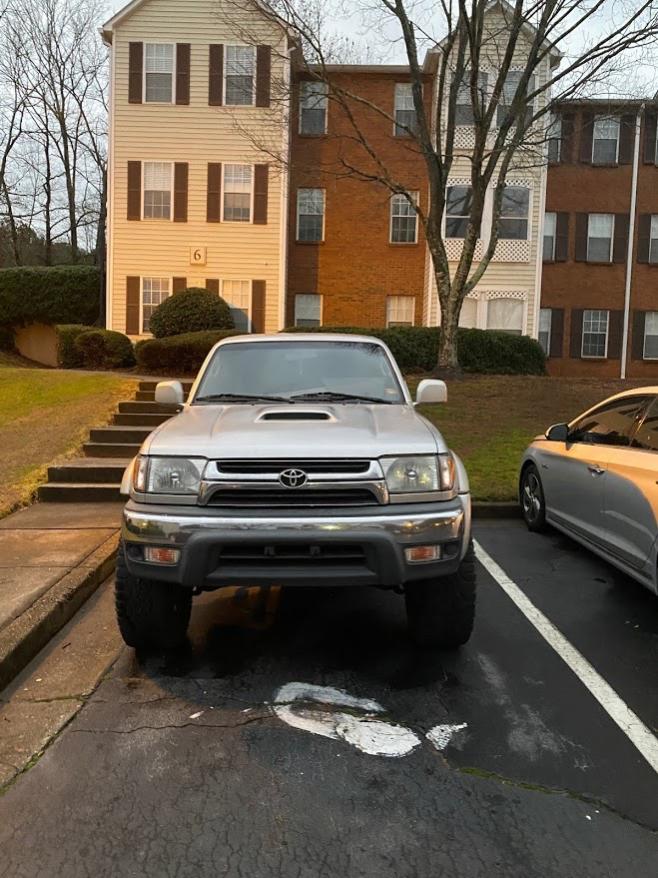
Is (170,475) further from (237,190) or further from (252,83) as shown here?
(252,83)

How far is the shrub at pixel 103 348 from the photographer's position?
18.6 meters

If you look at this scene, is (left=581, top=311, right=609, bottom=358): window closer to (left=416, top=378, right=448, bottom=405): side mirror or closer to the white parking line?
the white parking line

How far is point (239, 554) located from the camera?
339cm

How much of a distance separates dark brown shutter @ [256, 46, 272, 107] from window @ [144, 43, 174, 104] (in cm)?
254

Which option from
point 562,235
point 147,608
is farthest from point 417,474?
point 562,235

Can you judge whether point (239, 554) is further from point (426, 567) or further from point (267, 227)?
point (267, 227)

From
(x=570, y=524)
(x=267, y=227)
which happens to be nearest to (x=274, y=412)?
(x=570, y=524)

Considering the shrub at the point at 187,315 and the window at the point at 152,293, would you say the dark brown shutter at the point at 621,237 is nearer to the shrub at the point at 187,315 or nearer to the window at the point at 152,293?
the shrub at the point at 187,315

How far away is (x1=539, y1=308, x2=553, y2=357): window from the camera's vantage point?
947 inches

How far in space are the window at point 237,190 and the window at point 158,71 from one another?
2751mm

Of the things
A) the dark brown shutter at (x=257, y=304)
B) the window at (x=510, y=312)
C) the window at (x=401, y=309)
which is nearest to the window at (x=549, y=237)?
the window at (x=510, y=312)

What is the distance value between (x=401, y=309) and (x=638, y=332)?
8.20 m

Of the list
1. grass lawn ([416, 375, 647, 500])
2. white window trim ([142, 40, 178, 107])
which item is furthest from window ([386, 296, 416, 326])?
white window trim ([142, 40, 178, 107])

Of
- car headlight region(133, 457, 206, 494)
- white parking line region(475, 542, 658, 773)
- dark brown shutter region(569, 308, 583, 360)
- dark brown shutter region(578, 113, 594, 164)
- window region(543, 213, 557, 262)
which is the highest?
dark brown shutter region(578, 113, 594, 164)
